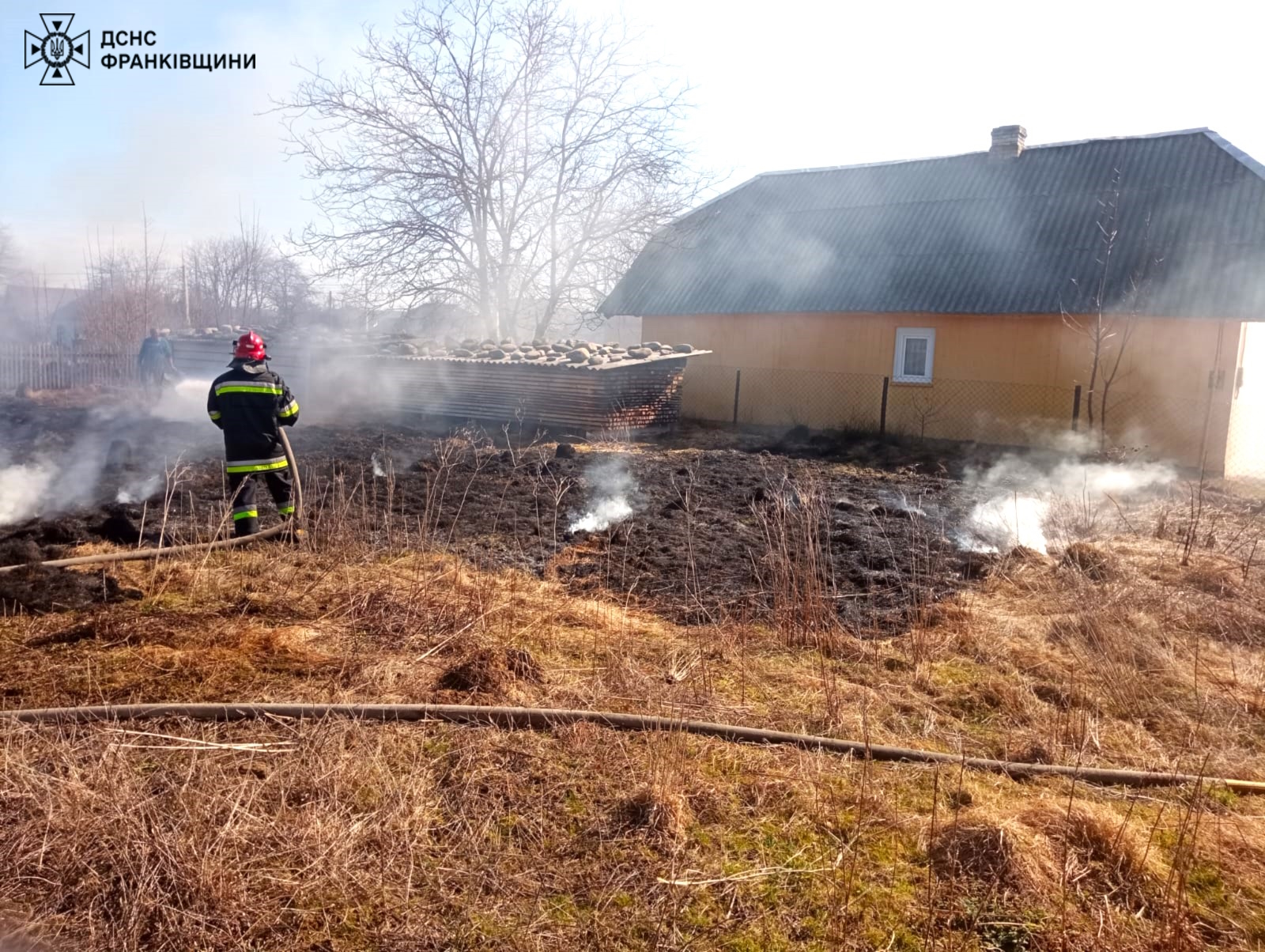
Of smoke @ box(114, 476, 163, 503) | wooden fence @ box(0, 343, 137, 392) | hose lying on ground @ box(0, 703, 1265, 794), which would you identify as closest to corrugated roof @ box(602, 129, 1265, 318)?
smoke @ box(114, 476, 163, 503)

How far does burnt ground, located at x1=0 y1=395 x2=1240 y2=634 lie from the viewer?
6258 millimetres

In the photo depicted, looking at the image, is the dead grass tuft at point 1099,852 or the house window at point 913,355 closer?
the dead grass tuft at point 1099,852

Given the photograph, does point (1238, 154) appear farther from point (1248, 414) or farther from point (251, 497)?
→ point (251, 497)

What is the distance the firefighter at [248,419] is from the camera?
7.25 metres

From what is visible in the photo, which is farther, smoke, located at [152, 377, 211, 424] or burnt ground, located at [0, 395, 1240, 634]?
smoke, located at [152, 377, 211, 424]

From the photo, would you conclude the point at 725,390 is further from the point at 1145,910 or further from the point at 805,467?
the point at 1145,910

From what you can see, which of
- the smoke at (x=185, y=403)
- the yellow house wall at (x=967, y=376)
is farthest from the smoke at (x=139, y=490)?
the yellow house wall at (x=967, y=376)

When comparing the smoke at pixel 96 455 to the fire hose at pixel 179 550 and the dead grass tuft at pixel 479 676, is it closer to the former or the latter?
the fire hose at pixel 179 550

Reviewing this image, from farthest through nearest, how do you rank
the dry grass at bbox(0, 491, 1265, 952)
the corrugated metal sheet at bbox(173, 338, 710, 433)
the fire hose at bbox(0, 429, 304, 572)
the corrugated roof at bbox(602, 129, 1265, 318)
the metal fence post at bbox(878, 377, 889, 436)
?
1. the metal fence post at bbox(878, 377, 889, 436)
2. the corrugated metal sheet at bbox(173, 338, 710, 433)
3. the corrugated roof at bbox(602, 129, 1265, 318)
4. the fire hose at bbox(0, 429, 304, 572)
5. the dry grass at bbox(0, 491, 1265, 952)

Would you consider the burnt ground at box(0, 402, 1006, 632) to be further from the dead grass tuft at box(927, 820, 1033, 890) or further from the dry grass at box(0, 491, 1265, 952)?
the dead grass tuft at box(927, 820, 1033, 890)

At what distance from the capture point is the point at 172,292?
4484cm

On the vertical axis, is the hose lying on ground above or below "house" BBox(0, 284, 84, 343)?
below

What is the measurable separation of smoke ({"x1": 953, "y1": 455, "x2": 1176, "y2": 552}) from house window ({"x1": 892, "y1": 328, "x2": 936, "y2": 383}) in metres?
3.10

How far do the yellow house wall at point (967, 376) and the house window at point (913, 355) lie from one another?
15 cm
